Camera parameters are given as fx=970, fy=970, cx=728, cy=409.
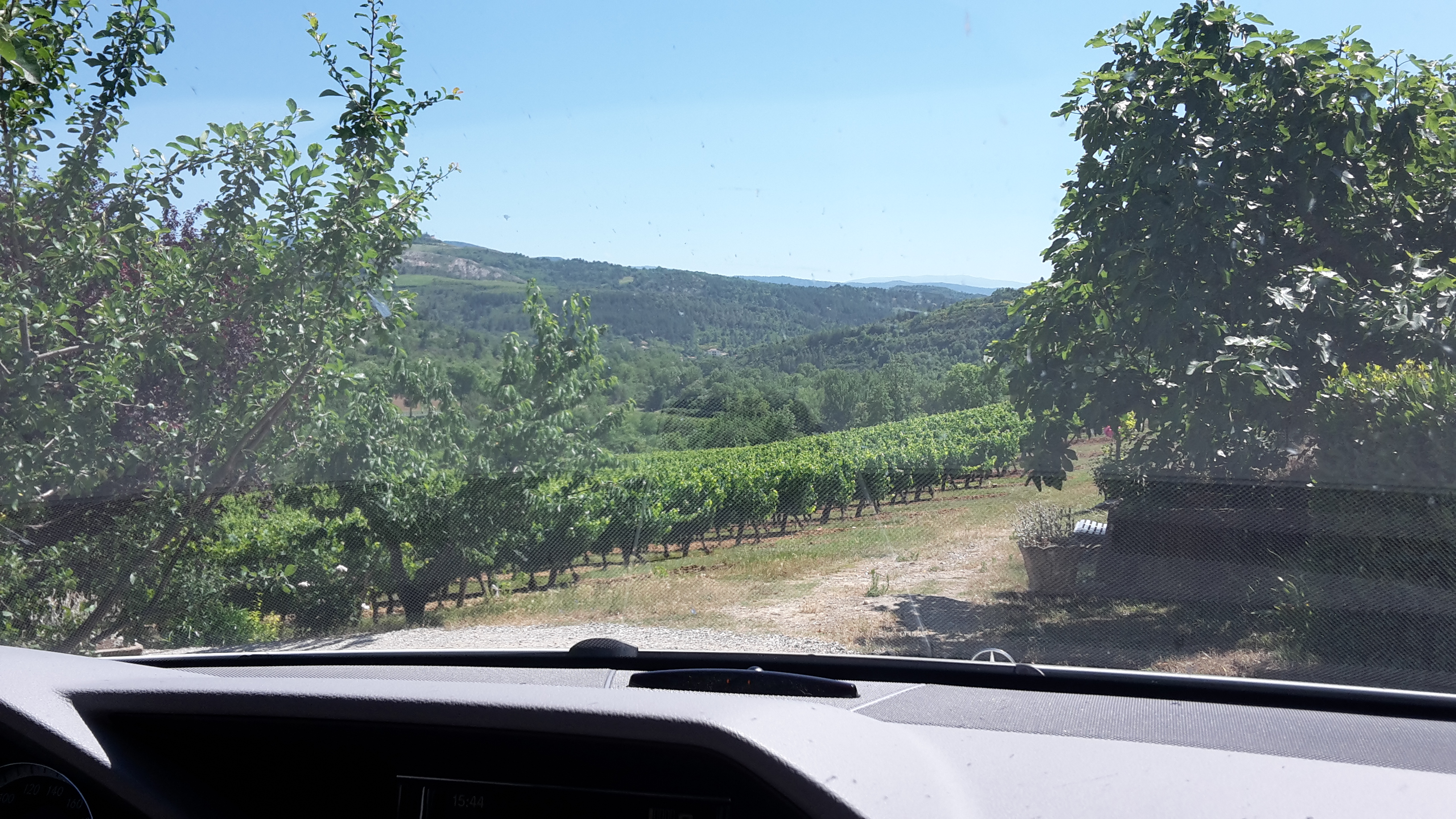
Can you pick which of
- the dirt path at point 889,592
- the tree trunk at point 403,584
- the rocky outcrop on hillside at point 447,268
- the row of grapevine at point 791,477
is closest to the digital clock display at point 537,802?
the dirt path at point 889,592

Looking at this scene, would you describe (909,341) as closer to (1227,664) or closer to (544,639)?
(1227,664)

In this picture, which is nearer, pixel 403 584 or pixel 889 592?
pixel 889 592

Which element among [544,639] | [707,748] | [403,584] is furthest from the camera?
[403,584]

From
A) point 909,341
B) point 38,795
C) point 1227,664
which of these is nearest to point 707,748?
point 38,795

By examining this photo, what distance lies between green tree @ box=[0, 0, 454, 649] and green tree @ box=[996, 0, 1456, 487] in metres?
4.62

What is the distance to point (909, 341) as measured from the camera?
912 centimetres

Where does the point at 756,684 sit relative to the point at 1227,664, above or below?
above

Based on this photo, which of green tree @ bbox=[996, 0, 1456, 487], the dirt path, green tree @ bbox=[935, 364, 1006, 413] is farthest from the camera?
green tree @ bbox=[935, 364, 1006, 413]

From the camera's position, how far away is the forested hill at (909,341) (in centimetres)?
817

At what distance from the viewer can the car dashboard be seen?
100 centimetres

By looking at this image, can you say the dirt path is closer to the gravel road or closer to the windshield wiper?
the gravel road

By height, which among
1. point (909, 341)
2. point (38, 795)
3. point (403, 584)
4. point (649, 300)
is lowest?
point (403, 584)

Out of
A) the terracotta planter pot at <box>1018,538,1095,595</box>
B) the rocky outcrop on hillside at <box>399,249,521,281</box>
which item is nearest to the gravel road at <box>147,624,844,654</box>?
the terracotta planter pot at <box>1018,538,1095,595</box>

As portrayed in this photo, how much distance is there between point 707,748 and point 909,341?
8300mm
